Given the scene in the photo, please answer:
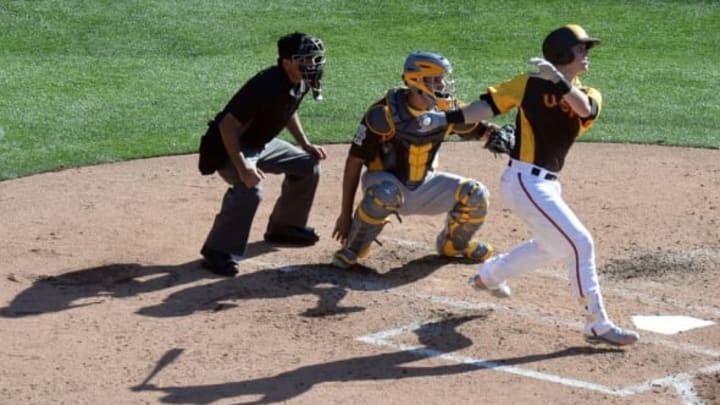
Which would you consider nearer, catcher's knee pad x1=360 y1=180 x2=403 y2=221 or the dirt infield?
the dirt infield

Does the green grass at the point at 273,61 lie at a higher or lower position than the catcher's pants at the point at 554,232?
lower

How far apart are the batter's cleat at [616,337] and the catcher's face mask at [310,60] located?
262 centimetres

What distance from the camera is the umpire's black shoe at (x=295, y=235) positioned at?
9406mm

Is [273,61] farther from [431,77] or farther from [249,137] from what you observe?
[431,77]

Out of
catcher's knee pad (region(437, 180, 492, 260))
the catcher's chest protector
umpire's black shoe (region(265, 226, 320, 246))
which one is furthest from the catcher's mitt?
umpire's black shoe (region(265, 226, 320, 246))

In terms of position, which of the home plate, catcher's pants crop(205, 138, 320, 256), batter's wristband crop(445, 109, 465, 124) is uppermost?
batter's wristband crop(445, 109, 465, 124)

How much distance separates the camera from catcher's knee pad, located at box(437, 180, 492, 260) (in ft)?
29.1

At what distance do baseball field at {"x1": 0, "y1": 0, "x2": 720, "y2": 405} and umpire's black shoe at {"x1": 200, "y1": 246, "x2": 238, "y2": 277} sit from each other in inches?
5.1

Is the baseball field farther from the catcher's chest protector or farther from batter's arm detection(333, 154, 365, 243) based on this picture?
the catcher's chest protector

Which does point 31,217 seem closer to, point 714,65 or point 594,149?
point 594,149

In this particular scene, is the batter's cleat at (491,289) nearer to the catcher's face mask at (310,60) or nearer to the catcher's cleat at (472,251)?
the catcher's cleat at (472,251)

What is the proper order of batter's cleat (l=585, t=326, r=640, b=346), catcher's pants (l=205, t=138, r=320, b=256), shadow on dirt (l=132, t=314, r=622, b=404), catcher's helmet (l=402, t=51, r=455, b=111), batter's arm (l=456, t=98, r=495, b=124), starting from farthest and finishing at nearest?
catcher's pants (l=205, t=138, r=320, b=256) → catcher's helmet (l=402, t=51, r=455, b=111) → batter's arm (l=456, t=98, r=495, b=124) → batter's cleat (l=585, t=326, r=640, b=346) → shadow on dirt (l=132, t=314, r=622, b=404)

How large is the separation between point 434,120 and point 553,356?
149 centimetres

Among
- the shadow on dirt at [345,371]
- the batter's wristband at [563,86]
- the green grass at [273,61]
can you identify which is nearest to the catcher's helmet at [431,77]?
the batter's wristband at [563,86]
